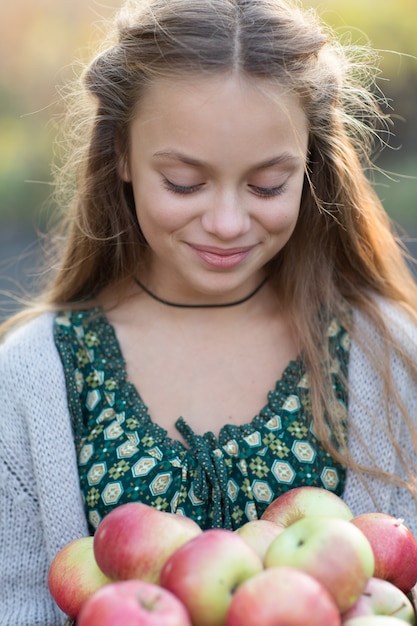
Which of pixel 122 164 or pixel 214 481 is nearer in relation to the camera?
Result: pixel 214 481

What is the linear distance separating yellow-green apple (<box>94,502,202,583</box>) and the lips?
61 centimetres

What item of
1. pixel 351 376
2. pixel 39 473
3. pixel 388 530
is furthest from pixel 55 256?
pixel 388 530

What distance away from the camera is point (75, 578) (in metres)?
1.34

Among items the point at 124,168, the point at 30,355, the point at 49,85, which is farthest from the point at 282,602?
the point at 49,85

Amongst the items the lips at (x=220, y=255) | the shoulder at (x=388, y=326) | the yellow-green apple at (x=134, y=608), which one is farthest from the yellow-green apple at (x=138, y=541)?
the shoulder at (x=388, y=326)

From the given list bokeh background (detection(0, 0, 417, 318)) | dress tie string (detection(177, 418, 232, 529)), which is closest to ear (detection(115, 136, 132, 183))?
dress tie string (detection(177, 418, 232, 529))

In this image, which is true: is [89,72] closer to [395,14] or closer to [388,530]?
[388,530]

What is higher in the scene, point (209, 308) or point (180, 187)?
point (180, 187)

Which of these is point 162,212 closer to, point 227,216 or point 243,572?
point 227,216

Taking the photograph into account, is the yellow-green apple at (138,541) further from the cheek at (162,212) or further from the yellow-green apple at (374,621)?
the cheek at (162,212)

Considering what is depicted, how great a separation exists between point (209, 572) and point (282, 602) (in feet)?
0.39

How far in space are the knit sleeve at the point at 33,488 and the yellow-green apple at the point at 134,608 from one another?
2.51 ft

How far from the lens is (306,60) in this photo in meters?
1.81

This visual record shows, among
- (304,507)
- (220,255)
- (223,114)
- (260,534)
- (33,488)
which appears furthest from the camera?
(33,488)
